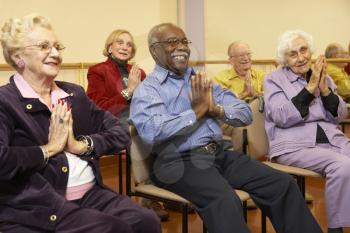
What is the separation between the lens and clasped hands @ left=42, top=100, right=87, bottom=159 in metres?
1.66

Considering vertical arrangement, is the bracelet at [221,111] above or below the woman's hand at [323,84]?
below

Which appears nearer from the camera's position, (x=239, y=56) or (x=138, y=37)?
(x=239, y=56)

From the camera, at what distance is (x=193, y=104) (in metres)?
2.18

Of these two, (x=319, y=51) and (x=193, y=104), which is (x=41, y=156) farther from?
(x=319, y=51)

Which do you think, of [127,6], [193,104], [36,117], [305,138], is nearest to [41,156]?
[36,117]

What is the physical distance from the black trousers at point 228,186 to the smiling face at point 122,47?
5.02 feet

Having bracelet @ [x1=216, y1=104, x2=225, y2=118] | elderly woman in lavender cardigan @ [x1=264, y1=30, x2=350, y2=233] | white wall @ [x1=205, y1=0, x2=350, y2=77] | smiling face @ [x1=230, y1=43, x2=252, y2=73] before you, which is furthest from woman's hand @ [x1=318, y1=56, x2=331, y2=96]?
white wall @ [x1=205, y1=0, x2=350, y2=77]

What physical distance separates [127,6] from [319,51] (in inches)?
124

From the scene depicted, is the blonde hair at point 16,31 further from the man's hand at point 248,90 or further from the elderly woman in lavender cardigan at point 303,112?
the man's hand at point 248,90

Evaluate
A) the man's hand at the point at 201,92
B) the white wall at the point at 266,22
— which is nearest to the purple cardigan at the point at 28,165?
the man's hand at the point at 201,92

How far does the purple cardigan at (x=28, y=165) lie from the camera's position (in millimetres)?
1553

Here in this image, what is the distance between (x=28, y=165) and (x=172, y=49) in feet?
3.16

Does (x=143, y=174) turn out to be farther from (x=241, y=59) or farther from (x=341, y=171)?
(x=241, y=59)

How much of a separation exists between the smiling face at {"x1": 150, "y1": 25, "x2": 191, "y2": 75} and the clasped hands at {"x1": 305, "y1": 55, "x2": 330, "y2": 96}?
28.0 inches
